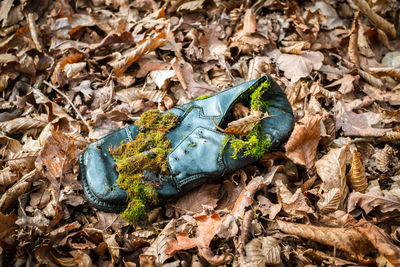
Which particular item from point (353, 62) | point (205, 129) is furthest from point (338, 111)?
point (205, 129)

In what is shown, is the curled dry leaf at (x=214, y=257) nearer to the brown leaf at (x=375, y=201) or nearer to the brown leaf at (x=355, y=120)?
the brown leaf at (x=375, y=201)

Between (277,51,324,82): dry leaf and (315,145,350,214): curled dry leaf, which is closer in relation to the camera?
(315,145,350,214): curled dry leaf

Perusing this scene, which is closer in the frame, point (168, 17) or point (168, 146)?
point (168, 146)

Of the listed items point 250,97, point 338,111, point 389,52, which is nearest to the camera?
point 250,97

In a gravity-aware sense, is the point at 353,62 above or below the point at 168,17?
below

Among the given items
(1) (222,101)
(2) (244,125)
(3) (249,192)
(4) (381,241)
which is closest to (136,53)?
(1) (222,101)

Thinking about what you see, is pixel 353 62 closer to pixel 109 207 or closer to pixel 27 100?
pixel 109 207

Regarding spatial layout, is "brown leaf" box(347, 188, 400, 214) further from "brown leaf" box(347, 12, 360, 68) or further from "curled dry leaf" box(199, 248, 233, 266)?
"brown leaf" box(347, 12, 360, 68)

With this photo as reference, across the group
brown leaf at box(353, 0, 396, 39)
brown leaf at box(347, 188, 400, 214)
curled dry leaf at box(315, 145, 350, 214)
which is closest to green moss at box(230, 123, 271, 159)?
curled dry leaf at box(315, 145, 350, 214)
